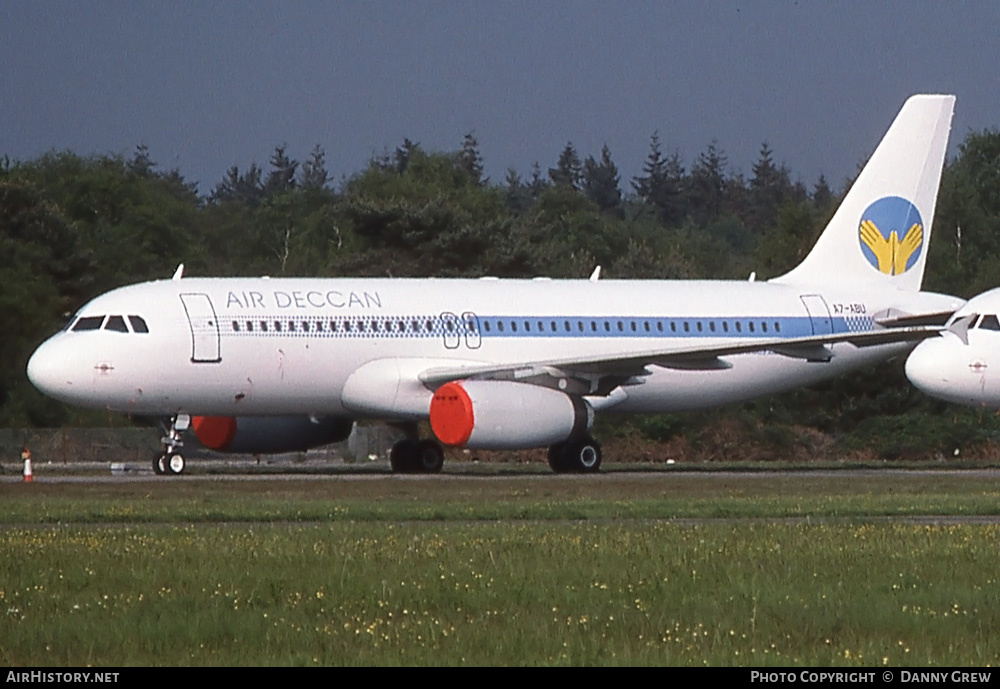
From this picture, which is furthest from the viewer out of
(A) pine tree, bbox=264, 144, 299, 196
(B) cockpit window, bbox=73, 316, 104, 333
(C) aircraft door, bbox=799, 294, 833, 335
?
(A) pine tree, bbox=264, 144, 299, 196

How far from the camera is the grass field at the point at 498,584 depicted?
44.1 ft

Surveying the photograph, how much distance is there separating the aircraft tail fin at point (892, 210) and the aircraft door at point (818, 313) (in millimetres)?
1487

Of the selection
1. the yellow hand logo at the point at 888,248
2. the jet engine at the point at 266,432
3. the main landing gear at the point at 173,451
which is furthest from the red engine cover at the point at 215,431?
the yellow hand logo at the point at 888,248

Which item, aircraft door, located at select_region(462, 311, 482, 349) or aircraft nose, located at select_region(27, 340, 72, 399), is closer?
aircraft nose, located at select_region(27, 340, 72, 399)

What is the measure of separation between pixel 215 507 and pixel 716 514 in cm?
652

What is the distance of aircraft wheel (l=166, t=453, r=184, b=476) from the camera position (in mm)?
37469

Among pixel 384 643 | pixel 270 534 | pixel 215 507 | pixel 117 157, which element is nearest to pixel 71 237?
pixel 117 157

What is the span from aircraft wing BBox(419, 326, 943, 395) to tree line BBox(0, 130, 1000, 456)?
10787 millimetres

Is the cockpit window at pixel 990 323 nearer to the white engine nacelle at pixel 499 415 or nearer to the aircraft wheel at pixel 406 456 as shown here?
the white engine nacelle at pixel 499 415

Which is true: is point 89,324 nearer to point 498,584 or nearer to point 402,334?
point 402,334

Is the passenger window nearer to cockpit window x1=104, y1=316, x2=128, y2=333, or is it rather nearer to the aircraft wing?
cockpit window x1=104, y1=316, x2=128, y2=333

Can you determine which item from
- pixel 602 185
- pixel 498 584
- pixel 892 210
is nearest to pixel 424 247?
pixel 892 210

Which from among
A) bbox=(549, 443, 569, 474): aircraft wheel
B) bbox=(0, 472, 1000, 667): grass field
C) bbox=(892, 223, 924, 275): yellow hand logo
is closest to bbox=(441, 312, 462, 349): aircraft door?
bbox=(549, 443, 569, 474): aircraft wheel

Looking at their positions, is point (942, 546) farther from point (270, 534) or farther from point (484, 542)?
point (270, 534)
